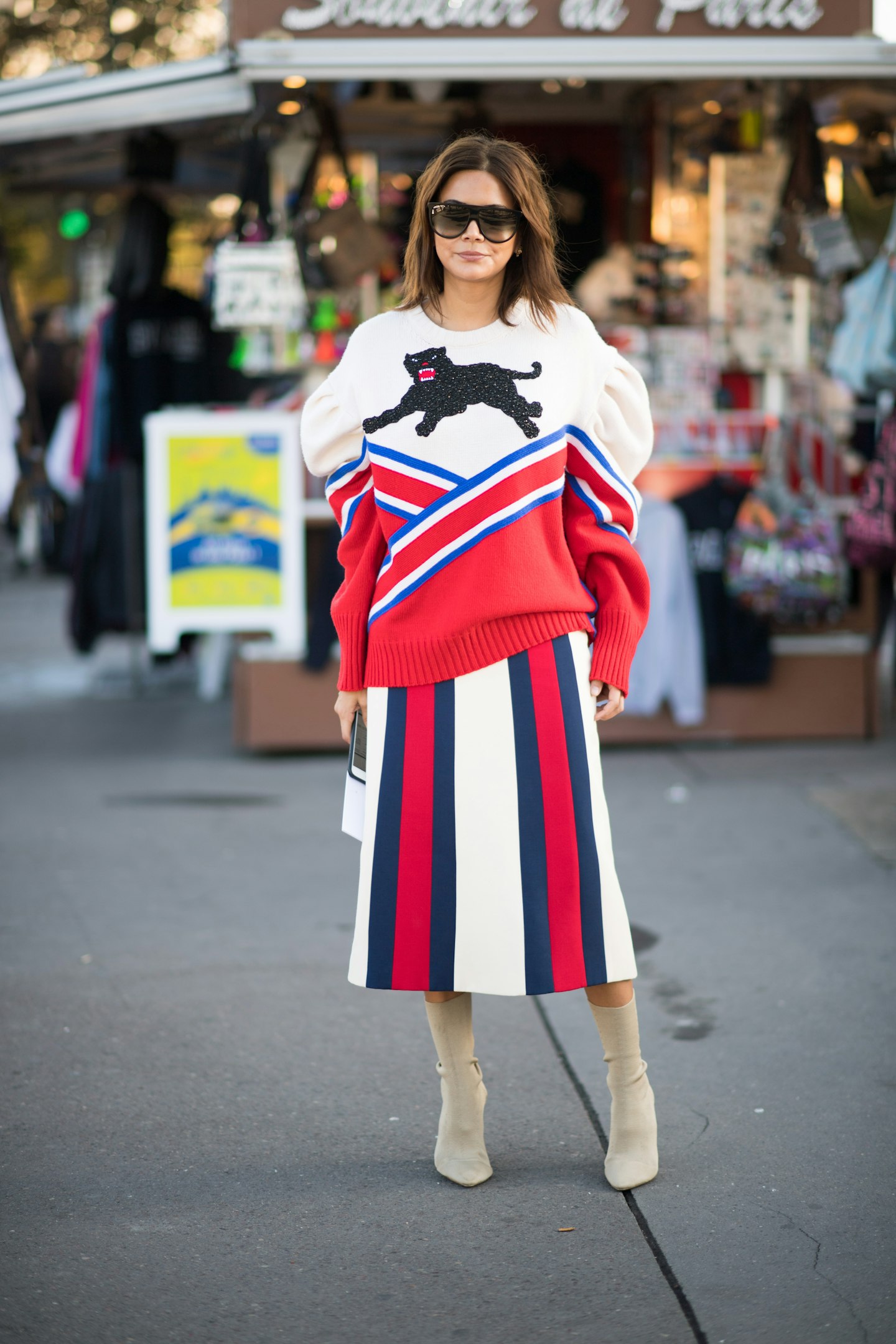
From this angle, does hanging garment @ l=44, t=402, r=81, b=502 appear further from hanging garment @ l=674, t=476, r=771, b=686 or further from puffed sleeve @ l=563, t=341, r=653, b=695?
puffed sleeve @ l=563, t=341, r=653, b=695

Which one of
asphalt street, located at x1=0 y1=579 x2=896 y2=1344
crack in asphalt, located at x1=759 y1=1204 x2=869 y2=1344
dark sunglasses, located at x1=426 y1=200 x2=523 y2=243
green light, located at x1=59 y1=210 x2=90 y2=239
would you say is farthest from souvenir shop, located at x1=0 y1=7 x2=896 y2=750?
crack in asphalt, located at x1=759 y1=1204 x2=869 y2=1344

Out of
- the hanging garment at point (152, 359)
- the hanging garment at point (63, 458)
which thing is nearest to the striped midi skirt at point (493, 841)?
the hanging garment at point (152, 359)

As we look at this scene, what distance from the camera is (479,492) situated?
→ 116 inches

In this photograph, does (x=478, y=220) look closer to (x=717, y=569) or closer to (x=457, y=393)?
(x=457, y=393)

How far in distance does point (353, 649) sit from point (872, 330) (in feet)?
12.6

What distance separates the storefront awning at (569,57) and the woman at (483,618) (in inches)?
128

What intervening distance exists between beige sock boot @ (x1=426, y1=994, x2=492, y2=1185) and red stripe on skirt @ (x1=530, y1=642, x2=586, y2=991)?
0.90ft

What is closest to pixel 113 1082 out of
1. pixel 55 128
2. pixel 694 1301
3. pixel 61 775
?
pixel 694 1301

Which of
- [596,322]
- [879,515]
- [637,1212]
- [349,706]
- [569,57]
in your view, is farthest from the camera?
[596,322]

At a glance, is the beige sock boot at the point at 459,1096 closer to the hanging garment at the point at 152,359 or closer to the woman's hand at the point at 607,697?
the woman's hand at the point at 607,697

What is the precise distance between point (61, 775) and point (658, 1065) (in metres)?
3.77

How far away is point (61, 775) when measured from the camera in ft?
22.5

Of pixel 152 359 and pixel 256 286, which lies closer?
pixel 256 286

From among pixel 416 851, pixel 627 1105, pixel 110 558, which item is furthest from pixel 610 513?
pixel 110 558
